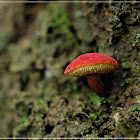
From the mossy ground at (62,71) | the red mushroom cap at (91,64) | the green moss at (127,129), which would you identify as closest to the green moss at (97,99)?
the mossy ground at (62,71)

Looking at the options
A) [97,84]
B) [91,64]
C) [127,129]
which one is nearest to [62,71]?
[97,84]

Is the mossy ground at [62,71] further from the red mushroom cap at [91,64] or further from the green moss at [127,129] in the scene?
the red mushroom cap at [91,64]

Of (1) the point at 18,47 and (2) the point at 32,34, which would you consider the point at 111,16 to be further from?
(1) the point at 18,47

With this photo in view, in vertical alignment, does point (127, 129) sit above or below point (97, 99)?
below

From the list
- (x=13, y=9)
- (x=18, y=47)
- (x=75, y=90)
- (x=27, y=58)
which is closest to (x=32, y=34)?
(x=18, y=47)

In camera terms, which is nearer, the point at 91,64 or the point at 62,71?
the point at 91,64

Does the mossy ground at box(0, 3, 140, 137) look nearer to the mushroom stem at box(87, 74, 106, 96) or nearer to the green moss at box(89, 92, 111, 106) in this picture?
the green moss at box(89, 92, 111, 106)

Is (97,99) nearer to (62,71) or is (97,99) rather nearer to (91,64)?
(91,64)
